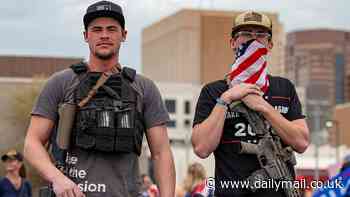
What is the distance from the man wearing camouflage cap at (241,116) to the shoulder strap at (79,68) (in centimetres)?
89

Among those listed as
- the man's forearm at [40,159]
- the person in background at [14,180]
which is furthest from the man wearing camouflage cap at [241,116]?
the person in background at [14,180]

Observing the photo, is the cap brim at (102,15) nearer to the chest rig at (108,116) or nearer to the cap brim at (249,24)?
the chest rig at (108,116)

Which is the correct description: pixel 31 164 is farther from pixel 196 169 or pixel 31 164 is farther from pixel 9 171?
pixel 196 169

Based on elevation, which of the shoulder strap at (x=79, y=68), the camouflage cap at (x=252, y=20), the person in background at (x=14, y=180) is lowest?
the person in background at (x=14, y=180)

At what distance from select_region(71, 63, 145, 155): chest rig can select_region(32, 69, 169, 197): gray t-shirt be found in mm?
57

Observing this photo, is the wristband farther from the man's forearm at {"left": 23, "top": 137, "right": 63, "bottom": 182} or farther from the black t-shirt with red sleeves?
the man's forearm at {"left": 23, "top": 137, "right": 63, "bottom": 182}

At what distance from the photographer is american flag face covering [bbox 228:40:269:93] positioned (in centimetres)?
638

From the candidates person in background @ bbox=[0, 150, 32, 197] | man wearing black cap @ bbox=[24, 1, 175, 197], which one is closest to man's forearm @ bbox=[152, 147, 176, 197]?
man wearing black cap @ bbox=[24, 1, 175, 197]

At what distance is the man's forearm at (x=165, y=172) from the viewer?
5.88 m

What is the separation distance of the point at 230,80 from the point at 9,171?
6.47 m

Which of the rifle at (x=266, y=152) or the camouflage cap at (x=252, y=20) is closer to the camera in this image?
the rifle at (x=266, y=152)

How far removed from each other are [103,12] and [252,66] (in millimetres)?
1103

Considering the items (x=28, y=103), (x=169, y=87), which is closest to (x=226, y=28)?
(x=169, y=87)

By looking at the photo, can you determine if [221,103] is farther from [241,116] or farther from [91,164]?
[91,164]
